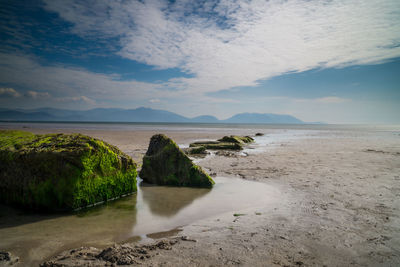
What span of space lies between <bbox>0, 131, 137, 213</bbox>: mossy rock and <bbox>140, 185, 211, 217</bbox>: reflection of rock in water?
1.16 m

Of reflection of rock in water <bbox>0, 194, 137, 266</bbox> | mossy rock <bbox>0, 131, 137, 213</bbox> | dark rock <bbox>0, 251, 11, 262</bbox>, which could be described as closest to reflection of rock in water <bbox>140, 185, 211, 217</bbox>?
reflection of rock in water <bbox>0, 194, 137, 266</bbox>

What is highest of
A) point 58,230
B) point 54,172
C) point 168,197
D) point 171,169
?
point 54,172

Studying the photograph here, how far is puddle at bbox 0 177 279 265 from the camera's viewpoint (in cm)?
322

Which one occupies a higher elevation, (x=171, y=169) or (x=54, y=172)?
(x=54, y=172)

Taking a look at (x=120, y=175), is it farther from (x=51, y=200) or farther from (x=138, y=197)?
(x=51, y=200)

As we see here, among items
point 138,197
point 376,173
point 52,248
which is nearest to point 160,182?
point 138,197

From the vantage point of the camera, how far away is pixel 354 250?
2990 mm

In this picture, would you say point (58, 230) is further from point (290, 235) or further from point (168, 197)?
point (290, 235)

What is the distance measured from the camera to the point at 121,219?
4.20 meters

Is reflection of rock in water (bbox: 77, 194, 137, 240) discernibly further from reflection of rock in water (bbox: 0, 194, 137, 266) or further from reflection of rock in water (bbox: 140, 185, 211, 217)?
reflection of rock in water (bbox: 140, 185, 211, 217)

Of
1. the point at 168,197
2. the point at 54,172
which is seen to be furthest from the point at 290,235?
the point at 54,172

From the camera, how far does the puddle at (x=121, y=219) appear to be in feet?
10.6

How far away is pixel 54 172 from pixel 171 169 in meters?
3.41

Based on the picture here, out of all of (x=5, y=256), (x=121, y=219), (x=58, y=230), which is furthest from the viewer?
(x=121, y=219)
